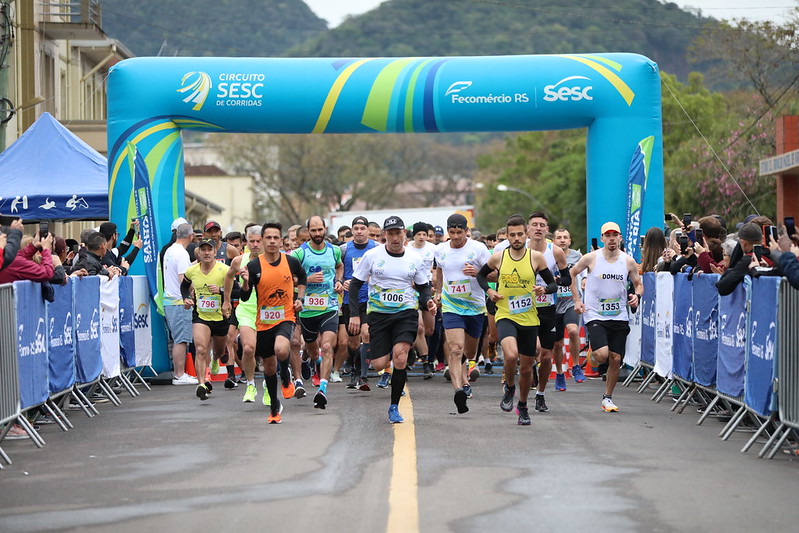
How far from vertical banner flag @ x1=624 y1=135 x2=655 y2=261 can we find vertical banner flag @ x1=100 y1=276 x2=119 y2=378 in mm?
7093

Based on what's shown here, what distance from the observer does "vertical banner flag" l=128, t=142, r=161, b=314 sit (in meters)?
17.9

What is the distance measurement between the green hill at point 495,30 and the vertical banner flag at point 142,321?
292 ft

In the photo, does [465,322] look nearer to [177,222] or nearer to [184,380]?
[184,380]

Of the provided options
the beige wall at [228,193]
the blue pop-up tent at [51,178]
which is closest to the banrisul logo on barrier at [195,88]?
the blue pop-up tent at [51,178]

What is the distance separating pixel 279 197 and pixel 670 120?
34.7 m

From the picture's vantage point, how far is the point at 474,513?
24.7 ft

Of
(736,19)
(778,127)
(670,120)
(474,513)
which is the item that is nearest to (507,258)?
(474,513)

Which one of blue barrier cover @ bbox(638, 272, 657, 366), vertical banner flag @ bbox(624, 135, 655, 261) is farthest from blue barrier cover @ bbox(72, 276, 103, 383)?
vertical banner flag @ bbox(624, 135, 655, 261)

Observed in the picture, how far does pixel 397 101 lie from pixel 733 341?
8003mm

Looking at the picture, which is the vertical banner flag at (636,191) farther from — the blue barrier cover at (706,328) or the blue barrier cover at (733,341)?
the blue barrier cover at (733,341)

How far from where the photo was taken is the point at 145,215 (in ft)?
59.3

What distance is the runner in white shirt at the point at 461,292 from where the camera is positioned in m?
14.1

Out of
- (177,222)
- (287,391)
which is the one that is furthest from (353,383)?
(177,222)

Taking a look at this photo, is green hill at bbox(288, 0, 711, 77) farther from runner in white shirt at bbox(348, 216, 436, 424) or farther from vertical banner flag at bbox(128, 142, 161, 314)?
runner in white shirt at bbox(348, 216, 436, 424)
